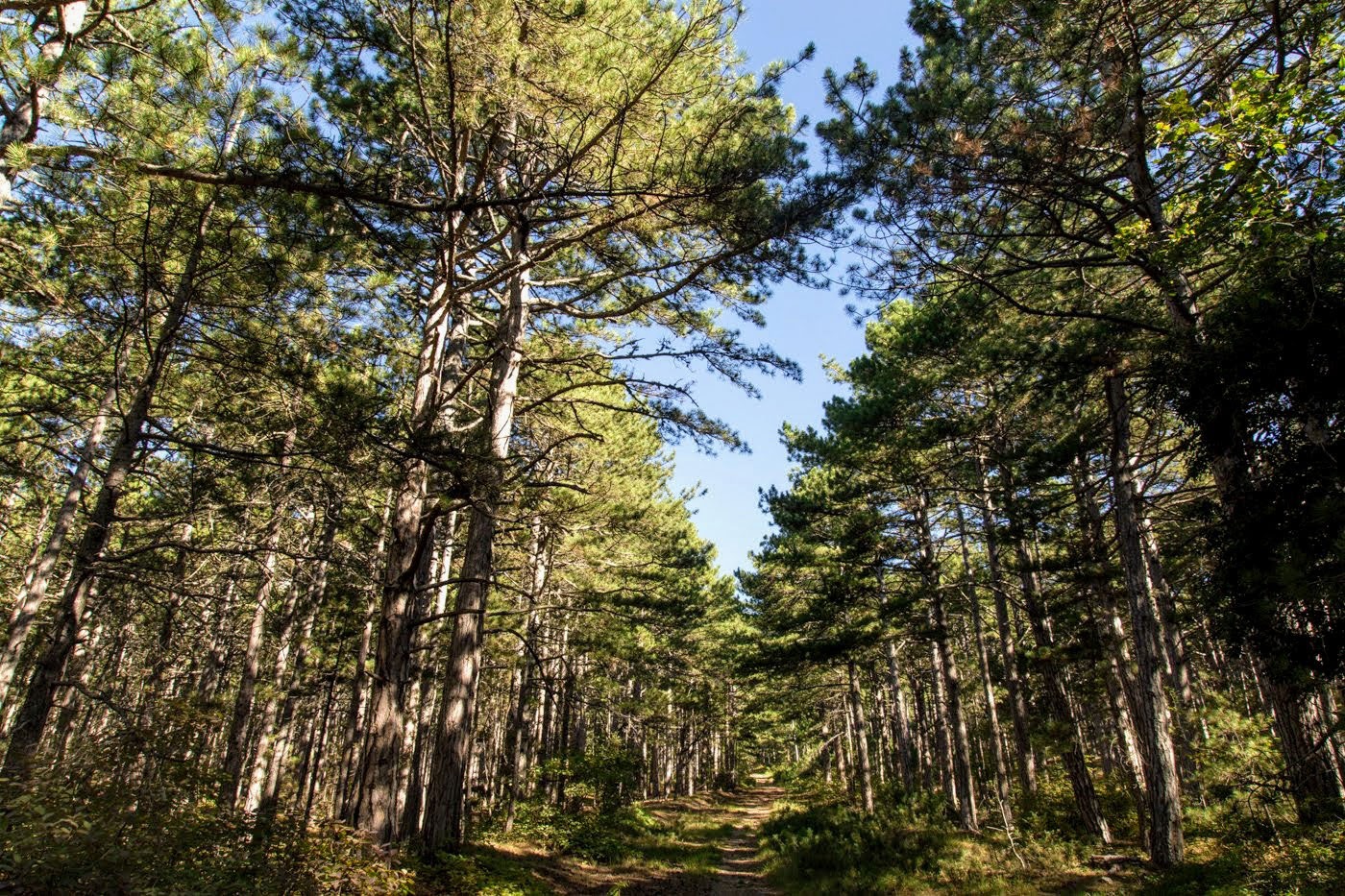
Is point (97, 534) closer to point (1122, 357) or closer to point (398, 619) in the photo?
point (398, 619)

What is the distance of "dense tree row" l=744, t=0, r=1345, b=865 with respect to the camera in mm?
4219

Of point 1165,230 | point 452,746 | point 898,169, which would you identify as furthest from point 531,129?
point 452,746

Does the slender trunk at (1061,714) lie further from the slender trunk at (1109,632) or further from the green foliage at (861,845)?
the green foliage at (861,845)

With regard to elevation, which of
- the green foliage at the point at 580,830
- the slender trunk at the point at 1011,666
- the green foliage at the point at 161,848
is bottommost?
the green foliage at the point at 580,830

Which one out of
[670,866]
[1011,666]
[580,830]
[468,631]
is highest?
[468,631]

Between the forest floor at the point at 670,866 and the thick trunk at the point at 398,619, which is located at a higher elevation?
the thick trunk at the point at 398,619

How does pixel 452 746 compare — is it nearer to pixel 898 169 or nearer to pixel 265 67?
pixel 265 67

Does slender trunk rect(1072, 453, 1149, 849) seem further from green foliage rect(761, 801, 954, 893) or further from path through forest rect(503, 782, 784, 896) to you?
path through forest rect(503, 782, 784, 896)

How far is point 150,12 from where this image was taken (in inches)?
230

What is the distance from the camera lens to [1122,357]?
27.1 feet

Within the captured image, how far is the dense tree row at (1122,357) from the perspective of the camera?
13.8 feet

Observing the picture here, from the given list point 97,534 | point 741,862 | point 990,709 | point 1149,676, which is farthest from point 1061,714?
point 97,534

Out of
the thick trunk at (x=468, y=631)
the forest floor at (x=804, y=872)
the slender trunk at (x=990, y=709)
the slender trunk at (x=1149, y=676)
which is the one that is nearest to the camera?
the thick trunk at (x=468, y=631)

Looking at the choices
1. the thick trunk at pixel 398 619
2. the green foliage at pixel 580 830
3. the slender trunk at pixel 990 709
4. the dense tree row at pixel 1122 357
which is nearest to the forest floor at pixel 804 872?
the green foliage at pixel 580 830
